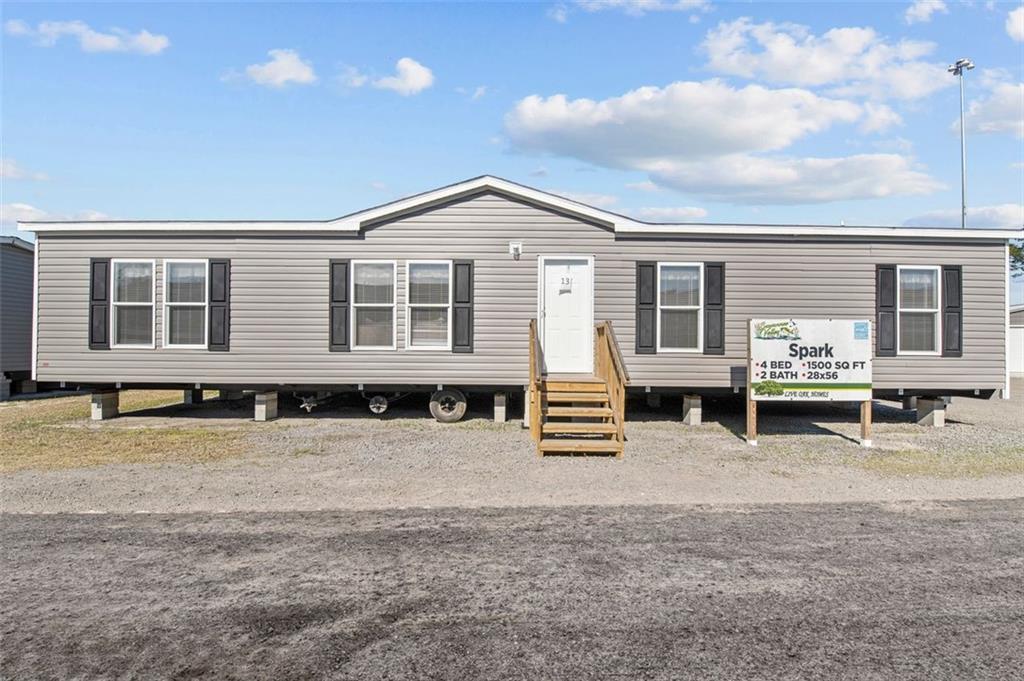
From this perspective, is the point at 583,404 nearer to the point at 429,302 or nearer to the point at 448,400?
the point at 448,400

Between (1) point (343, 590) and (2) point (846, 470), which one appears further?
(2) point (846, 470)

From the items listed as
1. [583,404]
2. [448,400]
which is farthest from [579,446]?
[448,400]

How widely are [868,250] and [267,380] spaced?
1091cm

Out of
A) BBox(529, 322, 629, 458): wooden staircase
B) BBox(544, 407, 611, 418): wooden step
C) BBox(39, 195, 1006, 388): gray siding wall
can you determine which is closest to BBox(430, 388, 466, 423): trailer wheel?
BBox(39, 195, 1006, 388): gray siding wall

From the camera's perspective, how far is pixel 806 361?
9289 millimetres

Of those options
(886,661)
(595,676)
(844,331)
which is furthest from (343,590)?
(844,331)

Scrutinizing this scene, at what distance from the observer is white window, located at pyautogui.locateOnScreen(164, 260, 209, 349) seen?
10953 millimetres

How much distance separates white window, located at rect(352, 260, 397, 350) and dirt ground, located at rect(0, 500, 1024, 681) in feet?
18.5

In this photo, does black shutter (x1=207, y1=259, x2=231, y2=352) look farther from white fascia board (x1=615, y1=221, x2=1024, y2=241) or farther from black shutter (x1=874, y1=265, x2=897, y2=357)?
black shutter (x1=874, y1=265, x2=897, y2=357)

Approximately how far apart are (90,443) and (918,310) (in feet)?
44.7

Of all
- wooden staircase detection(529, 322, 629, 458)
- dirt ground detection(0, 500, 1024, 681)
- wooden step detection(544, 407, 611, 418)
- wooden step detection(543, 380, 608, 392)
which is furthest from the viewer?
wooden step detection(543, 380, 608, 392)

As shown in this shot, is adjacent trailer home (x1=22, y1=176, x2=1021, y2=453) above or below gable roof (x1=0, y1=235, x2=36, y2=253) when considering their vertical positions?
below

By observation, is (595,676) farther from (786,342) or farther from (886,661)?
(786,342)

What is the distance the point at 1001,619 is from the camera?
11.8ft
